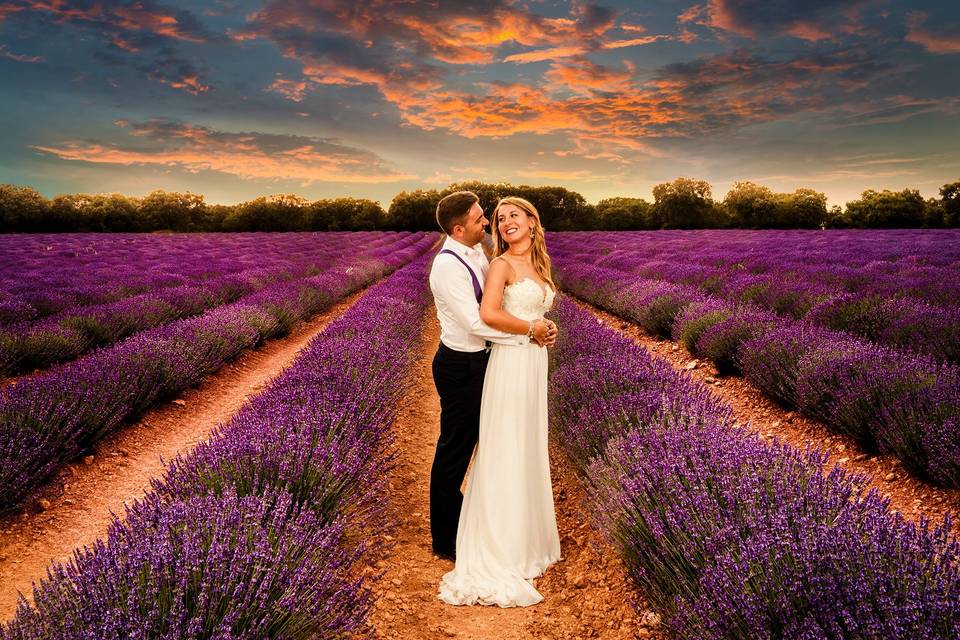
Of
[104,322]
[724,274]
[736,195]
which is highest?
[736,195]

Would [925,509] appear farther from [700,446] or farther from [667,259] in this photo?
[667,259]

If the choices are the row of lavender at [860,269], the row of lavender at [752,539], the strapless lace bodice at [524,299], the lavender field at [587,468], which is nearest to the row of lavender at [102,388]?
the lavender field at [587,468]

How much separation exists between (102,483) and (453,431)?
9.09 feet

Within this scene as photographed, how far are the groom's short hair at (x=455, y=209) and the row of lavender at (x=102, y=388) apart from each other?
284 centimetres

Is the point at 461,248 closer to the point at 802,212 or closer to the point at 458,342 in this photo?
the point at 458,342

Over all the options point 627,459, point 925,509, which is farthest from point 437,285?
point 925,509

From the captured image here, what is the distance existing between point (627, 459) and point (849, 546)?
1.05m

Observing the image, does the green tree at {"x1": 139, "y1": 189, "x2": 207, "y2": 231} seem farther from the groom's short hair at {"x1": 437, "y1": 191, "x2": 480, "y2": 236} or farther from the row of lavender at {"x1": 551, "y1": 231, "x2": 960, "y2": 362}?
the groom's short hair at {"x1": 437, "y1": 191, "x2": 480, "y2": 236}

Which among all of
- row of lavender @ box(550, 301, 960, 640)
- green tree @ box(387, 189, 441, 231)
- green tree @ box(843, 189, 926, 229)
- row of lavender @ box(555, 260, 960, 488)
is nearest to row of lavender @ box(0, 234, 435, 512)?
row of lavender @ box(550, 301, 960, 640)

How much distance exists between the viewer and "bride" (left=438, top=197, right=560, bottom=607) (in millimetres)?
2455

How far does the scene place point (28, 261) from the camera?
1490 centimetres

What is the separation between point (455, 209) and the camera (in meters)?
2.56

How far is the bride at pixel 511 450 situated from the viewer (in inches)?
96.7

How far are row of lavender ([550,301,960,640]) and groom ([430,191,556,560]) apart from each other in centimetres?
70
